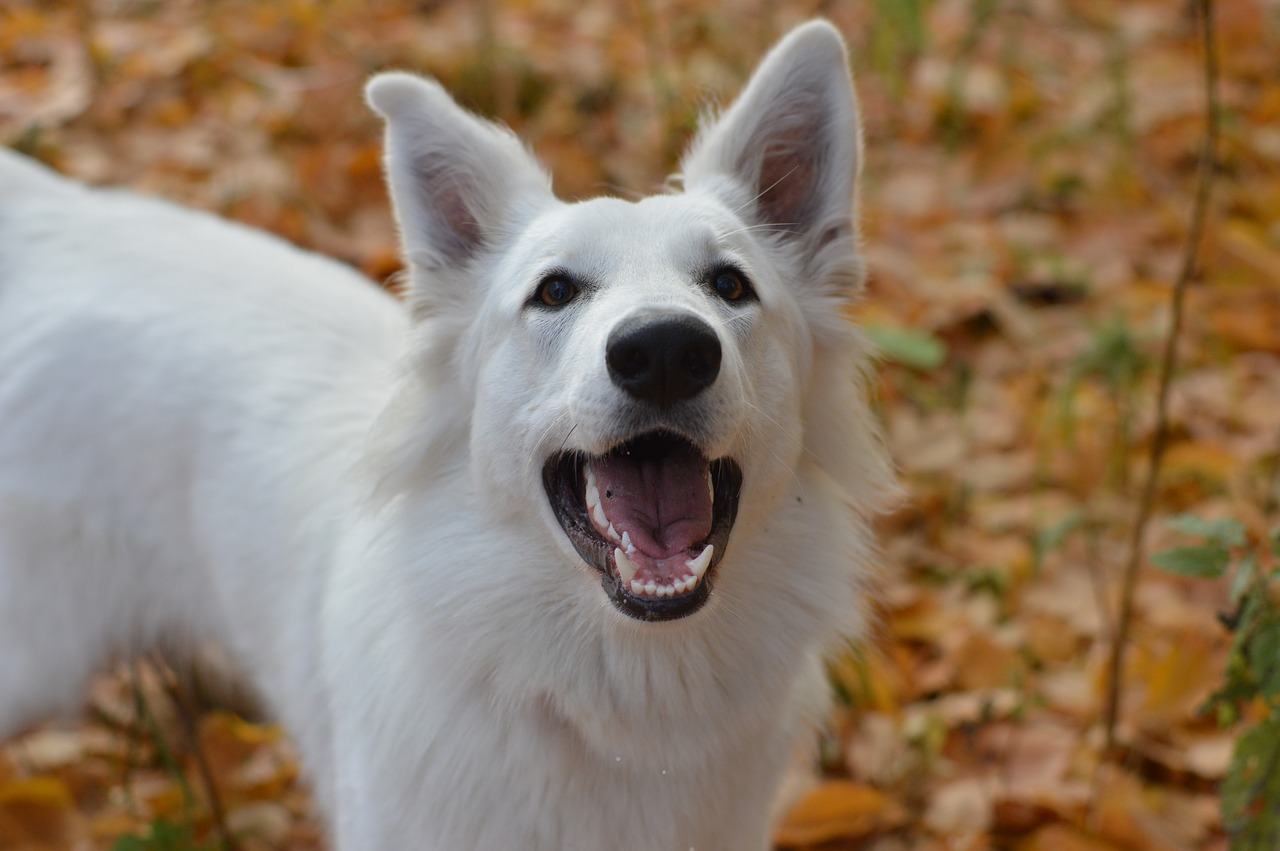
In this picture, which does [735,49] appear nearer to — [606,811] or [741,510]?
[741,510]

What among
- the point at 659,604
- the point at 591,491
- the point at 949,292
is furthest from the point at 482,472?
the point at 949,292

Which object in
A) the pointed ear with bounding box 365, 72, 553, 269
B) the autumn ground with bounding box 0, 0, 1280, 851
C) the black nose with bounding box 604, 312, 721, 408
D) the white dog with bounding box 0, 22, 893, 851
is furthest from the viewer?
the autumn ground with bounding box 0, 0, 1280, 851

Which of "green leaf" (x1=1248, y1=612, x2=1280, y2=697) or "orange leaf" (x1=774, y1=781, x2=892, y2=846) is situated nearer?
"green leaf" (x1=1248, y1=612, x2=1280, y2=697)

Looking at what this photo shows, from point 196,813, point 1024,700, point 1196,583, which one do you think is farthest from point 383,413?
point 1196,583

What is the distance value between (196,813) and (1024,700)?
236cm

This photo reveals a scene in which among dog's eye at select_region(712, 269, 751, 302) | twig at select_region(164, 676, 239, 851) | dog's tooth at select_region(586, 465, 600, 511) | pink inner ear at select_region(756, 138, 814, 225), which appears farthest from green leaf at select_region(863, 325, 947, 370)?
twig at select_region(164, 676, 239, 851)

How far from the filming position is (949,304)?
201 inches

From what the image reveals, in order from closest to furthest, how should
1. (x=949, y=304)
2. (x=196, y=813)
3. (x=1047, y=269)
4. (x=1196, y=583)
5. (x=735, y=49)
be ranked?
(x=196, y=813) < (x=1196, y=583) < (x=949, y=304) < (x=1047, y=269) < (x=735, y=49)

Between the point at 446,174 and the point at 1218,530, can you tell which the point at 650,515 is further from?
the point at 1218,530

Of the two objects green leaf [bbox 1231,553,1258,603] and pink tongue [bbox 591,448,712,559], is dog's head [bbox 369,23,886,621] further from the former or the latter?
green leaf [bbox 1231,553,1258,603]

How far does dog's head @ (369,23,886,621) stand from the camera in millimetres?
2199

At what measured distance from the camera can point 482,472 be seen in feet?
8.23

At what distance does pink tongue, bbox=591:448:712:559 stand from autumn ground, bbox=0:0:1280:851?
3.34 ft

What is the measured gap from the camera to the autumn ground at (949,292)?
341cm
